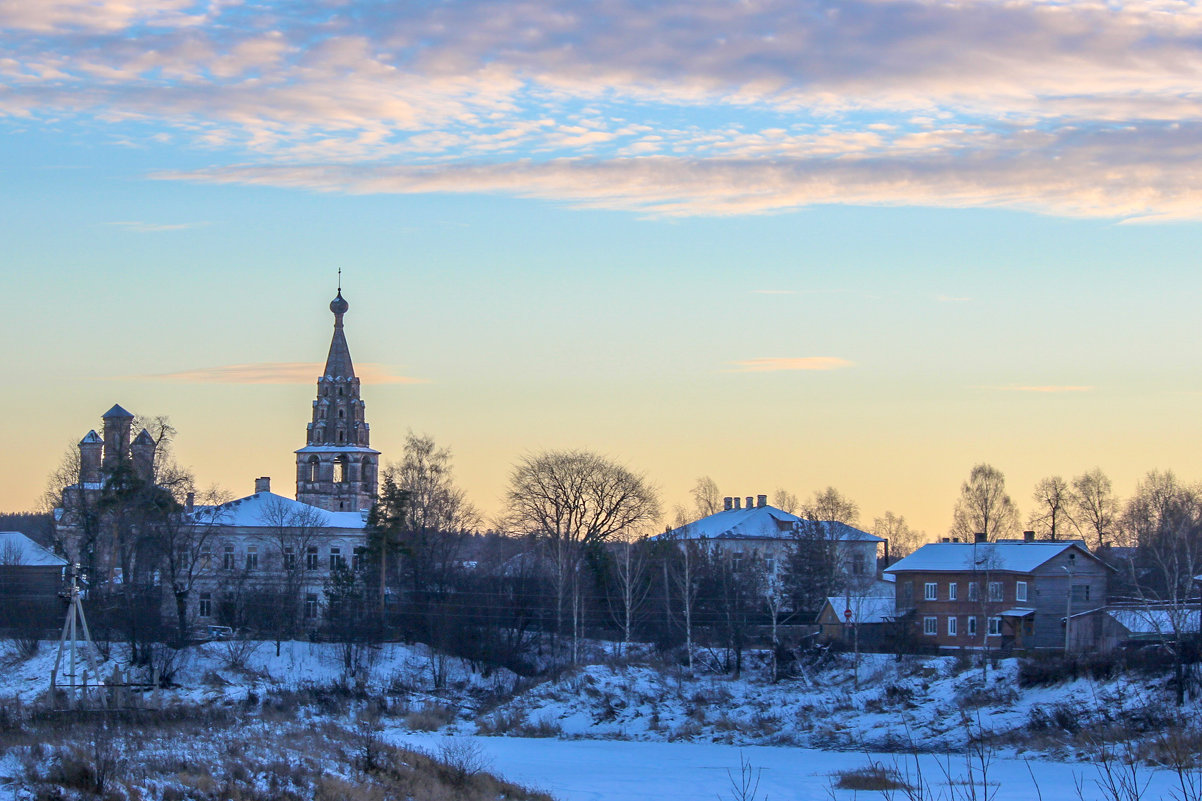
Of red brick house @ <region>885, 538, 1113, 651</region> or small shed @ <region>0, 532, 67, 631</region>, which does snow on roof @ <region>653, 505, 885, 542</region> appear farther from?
small shed @ <region>0, 532, 67, 631</region>

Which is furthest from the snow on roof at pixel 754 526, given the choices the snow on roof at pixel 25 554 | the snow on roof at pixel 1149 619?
the snow on roof at pixel 25 554

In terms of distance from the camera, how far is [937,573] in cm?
6894

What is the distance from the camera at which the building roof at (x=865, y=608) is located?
Answer: 70.2 metres

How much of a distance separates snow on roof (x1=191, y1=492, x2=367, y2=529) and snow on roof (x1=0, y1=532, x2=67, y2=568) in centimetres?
795

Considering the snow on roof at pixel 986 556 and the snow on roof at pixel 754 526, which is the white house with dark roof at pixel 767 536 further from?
the snow on roof at pixel 986 556

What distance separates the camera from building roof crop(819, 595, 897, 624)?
230 ft

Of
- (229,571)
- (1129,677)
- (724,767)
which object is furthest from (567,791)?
(229,571)

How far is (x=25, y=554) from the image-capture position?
7931cm

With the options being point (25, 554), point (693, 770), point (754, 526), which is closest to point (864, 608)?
point (693, 770)

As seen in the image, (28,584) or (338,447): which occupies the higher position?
(338,447)

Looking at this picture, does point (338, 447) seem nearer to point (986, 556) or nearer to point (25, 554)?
point (25, 554)

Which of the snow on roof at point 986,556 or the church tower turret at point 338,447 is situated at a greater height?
the church tower turret at point 338,447

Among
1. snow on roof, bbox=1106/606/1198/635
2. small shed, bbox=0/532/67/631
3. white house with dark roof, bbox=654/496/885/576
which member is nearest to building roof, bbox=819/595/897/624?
snow on roof, bbox=1106/606/1198/635

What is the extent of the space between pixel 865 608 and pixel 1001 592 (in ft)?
24.8
